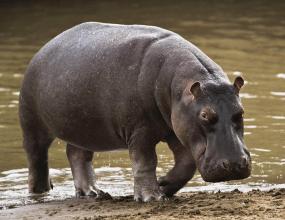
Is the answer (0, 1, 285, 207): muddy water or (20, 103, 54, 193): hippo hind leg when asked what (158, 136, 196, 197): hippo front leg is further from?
(20, 103, 54, 193): hippo hind leg

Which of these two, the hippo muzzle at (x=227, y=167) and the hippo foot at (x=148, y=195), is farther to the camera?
the hippo foot at (x=148, y=195)

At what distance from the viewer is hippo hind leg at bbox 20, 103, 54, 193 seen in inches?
337

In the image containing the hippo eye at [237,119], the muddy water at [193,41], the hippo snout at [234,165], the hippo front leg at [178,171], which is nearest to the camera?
the hippo snout at [234,165]

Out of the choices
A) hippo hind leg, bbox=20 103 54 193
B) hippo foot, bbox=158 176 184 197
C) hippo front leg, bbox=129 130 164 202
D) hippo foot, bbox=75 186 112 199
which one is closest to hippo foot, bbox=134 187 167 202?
hippo front leg, bbox=129 130 164 202

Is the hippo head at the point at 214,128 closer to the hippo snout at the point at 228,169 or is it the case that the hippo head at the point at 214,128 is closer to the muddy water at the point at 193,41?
the hippo snout at the point at 228,169

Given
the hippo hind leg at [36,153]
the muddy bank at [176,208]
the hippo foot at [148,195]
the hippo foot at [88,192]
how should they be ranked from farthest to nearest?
the hippo hind leg at [36,153], the hippo foot at [88,192], the hippo foot at [148,195], the muddy bank at [176,208]

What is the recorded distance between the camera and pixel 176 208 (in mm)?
6809

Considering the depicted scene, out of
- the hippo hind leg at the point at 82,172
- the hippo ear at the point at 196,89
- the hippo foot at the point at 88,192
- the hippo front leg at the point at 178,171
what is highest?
the hippo ear at the point at 196,89

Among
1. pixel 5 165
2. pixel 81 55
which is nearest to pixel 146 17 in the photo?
pixel 5 165

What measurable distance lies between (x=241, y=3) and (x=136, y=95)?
15.3 metres

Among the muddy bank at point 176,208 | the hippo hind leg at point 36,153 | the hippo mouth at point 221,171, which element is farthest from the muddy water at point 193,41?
the hippo mouth at point 221,171

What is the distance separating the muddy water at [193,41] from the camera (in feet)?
29.5

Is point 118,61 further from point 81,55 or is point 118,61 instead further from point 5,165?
point 5,165

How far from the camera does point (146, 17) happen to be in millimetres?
20250
